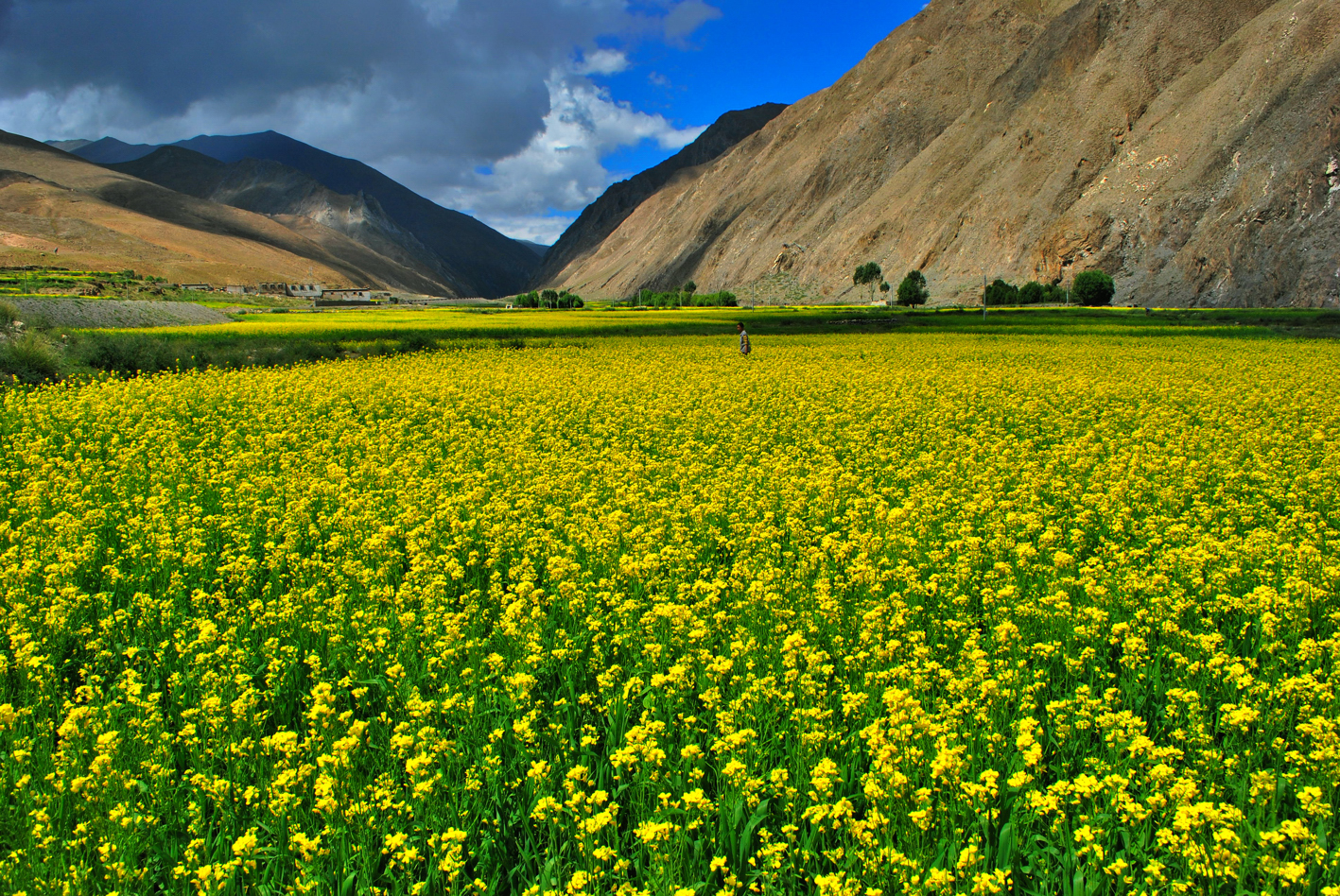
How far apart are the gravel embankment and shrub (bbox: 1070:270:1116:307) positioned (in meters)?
82.8

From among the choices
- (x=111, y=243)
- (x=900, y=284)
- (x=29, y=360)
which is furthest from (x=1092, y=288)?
(x=111, y=243)

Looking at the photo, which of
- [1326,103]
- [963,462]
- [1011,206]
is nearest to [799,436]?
[963,462]

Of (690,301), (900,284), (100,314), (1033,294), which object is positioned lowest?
(100,314)

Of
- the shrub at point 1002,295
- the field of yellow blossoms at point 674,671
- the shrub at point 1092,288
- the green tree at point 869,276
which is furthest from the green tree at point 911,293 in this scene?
the field of yellow blossoms at point 674,671

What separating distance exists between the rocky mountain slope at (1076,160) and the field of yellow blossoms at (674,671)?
8585 cm

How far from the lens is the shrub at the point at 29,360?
20.0 metres

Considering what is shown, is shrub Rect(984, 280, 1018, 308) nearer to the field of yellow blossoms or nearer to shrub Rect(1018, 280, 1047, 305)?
shrub Rect(1018, 280, 1047, 305)

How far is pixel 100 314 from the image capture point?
3688cm

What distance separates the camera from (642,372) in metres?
21.8

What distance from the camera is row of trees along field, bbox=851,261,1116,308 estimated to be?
80250mm

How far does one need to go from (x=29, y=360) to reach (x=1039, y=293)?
295ft

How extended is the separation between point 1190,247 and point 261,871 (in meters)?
100

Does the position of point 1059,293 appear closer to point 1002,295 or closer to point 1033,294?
point 1033,294

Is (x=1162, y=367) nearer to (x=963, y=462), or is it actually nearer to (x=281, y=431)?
(x=963, y=462)
